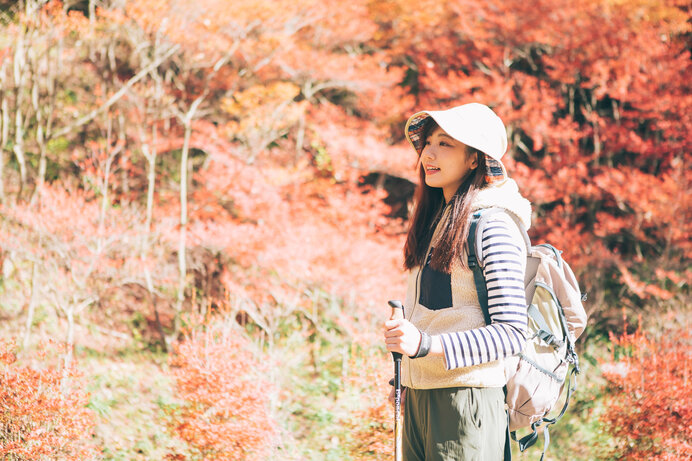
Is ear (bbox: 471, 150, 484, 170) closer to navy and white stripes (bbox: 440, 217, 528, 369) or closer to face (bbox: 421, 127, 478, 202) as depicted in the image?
face (bbox: 421, 127, 478, 202)

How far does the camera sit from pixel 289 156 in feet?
30.5

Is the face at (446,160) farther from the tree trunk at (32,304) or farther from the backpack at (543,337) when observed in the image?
the tree trunk at (32,304)

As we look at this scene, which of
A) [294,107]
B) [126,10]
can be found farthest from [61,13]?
[294,107]

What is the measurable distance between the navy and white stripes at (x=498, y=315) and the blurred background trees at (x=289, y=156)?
473 cm

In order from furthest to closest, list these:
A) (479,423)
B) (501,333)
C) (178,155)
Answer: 1. (178,155)
2. (479,423)
3. (501,333)

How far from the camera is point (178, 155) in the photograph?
10.1m

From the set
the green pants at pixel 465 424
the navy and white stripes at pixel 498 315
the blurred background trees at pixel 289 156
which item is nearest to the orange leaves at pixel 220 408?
the blurred background trees at pixel 289 156

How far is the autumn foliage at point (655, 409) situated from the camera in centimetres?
351

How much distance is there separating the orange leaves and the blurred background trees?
6.66 ft

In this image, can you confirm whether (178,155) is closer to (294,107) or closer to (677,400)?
(294,107)

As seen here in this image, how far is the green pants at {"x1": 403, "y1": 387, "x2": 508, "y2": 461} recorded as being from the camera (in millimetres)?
1325

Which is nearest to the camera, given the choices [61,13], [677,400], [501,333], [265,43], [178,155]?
[501,333]

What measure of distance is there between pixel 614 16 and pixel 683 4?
3.11ft

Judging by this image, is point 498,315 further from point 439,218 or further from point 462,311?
point 439,218
